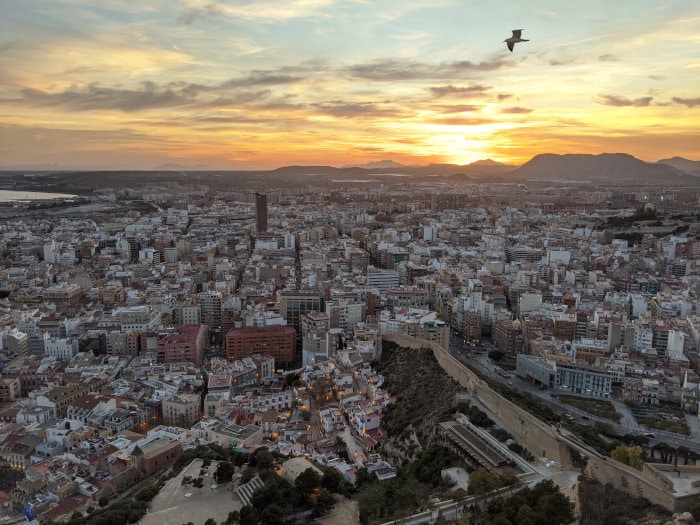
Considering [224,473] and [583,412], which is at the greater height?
[224,473]

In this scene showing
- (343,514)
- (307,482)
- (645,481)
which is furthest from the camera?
(307,482)

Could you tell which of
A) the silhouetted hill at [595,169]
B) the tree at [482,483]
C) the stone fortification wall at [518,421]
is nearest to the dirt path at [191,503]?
the tree at [482,483]

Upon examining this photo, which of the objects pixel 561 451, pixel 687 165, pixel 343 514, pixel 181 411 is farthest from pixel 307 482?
pixel 687 165

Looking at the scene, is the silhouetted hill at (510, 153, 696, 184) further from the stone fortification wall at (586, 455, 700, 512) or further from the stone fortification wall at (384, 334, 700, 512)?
the stone fortification wall at (586, 455, 700, 512)

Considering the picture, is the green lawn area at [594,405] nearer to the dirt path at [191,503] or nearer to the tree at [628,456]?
the tree at [628,456]

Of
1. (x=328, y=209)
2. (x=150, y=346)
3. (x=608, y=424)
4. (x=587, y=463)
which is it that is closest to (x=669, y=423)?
(x=608, y=424)

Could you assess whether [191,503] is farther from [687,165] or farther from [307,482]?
[687,165]
